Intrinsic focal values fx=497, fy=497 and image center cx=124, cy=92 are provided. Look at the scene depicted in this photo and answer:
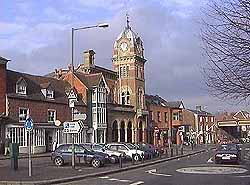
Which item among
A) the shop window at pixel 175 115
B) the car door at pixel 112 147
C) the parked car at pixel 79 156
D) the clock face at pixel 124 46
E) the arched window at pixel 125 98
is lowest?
the parked car at pixel 79 156

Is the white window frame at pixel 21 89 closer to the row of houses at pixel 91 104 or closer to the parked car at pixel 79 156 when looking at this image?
the row of houses at pixel 91 104

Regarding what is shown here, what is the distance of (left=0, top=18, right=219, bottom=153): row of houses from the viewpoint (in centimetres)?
5194

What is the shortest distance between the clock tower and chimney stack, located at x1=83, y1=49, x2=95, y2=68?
3764mm

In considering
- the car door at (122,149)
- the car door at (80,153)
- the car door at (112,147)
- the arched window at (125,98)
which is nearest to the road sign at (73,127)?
the car door at (80,153)

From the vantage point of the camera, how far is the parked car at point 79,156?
1282 inches

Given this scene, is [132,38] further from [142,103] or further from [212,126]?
[212,126]

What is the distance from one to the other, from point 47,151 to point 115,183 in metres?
35.4

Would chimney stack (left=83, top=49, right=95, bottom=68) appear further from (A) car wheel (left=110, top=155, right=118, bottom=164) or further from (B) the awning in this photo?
(B) the awning

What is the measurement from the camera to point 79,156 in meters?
33.2

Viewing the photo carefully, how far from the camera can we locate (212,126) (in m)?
132

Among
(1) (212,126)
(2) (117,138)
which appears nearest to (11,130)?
(2) (117,138)

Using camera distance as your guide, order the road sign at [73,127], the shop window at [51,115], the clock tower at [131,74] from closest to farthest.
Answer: the road sign at [73,127], the shop window at [51,115], the clock tower at [131,74]

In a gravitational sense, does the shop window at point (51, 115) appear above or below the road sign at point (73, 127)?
above

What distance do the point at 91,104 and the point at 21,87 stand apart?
1534cm
